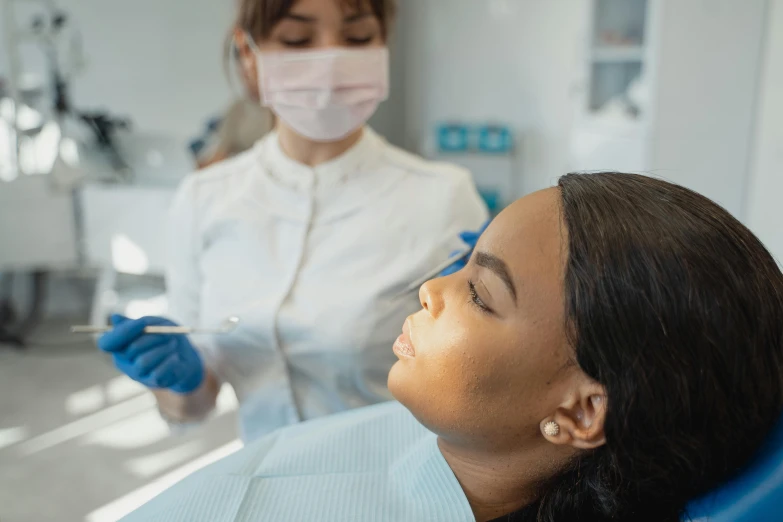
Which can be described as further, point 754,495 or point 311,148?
point 311,148

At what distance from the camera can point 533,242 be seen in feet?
2.51

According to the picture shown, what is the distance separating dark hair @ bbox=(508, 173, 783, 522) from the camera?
672 millimetres

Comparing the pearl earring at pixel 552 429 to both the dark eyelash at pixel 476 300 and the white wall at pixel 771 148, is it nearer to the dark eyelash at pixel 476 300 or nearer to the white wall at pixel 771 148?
the dark eyelash at pixel 476 300

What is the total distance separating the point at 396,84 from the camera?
4.90 m

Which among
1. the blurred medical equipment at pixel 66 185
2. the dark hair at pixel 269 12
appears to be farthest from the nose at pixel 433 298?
the blurred medical equipment at pixel 66 185

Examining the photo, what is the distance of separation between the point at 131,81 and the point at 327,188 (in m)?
3.91

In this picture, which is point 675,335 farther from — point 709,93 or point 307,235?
point 709,93

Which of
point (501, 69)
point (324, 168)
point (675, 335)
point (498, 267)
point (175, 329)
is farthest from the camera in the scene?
point (501, 69)

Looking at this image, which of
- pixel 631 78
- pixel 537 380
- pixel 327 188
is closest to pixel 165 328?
pixel 327 188

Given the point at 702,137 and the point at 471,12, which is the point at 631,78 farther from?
the point at 471,12

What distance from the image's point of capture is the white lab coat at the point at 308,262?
116cm

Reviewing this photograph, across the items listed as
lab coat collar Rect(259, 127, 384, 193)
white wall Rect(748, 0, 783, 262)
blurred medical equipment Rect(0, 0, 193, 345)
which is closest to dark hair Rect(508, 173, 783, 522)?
lab coat collar Rect(259, 127, 384, 193)

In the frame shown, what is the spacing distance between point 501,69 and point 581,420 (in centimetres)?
411

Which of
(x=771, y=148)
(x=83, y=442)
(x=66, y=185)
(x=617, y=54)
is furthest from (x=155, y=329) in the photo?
(x=66, y=185)
